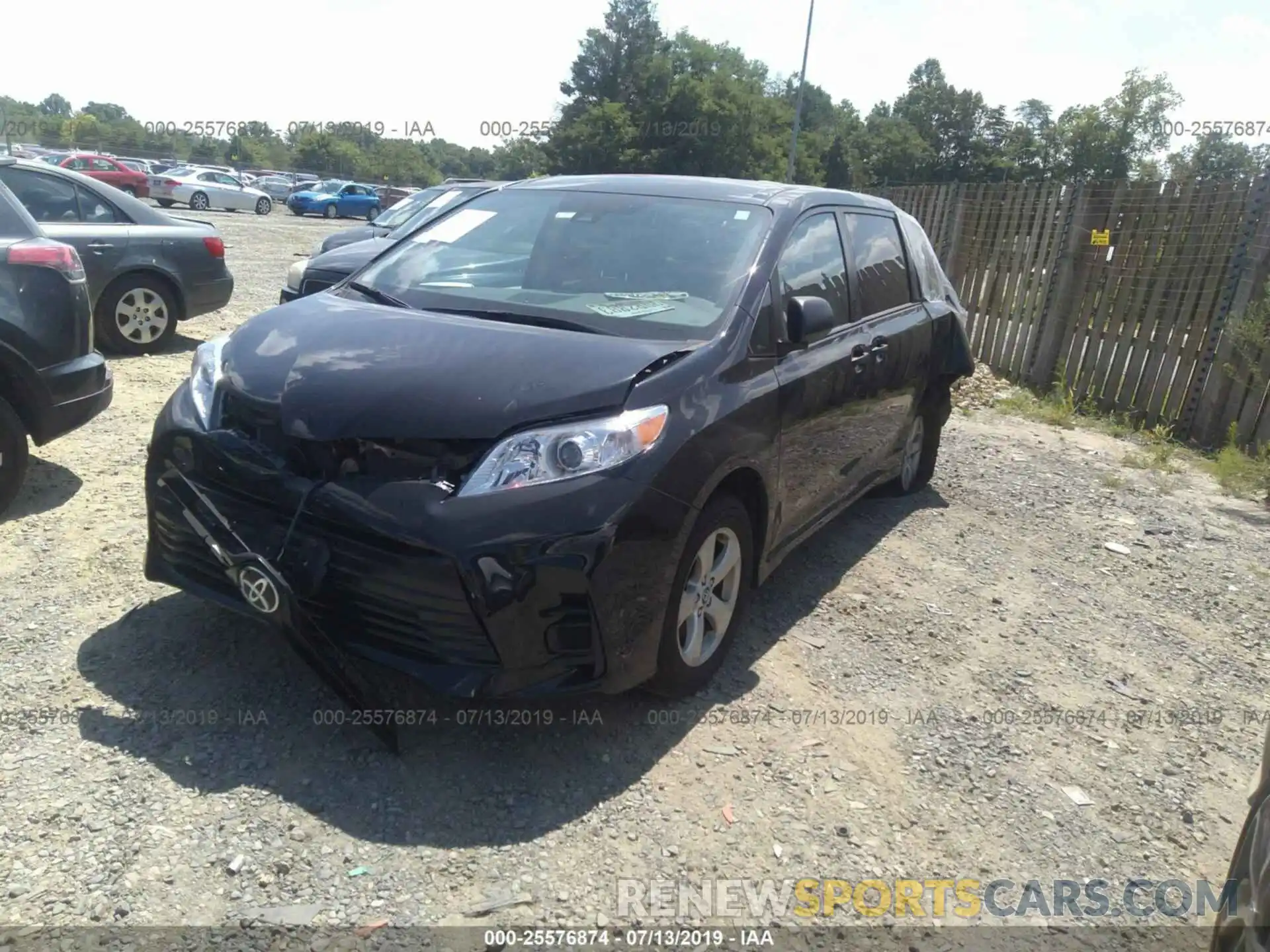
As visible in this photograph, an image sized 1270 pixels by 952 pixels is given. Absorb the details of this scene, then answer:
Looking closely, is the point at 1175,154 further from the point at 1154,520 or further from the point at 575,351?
the point at 575,351

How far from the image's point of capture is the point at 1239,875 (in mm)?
1997

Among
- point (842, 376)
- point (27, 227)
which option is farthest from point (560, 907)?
point (27, 227)

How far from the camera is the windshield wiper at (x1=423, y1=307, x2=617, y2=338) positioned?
342cm

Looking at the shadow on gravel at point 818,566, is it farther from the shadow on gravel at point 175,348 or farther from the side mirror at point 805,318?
the shadow on gravel at point 175,348

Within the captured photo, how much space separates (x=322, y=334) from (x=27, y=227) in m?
2.37

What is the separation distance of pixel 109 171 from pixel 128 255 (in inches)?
947

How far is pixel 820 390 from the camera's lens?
4.02 metres

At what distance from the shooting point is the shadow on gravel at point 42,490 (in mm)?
4551

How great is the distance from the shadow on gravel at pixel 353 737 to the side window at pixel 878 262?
2.12 meters

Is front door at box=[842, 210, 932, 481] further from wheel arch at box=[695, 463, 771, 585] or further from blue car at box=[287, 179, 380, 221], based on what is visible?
blue car at box=[287, 179, 380, 221]

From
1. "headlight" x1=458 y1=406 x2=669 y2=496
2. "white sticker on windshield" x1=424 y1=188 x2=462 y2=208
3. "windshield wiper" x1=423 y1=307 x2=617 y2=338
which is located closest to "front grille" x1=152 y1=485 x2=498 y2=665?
"headlight" x1=458 y1=406 x2=669 y2=496

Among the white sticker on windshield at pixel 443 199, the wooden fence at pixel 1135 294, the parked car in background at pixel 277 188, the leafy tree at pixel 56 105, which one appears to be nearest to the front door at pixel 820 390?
the wooden fence at pixel 1135 294

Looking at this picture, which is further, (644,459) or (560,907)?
(644,459)

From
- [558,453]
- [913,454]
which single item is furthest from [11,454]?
[913,454]
